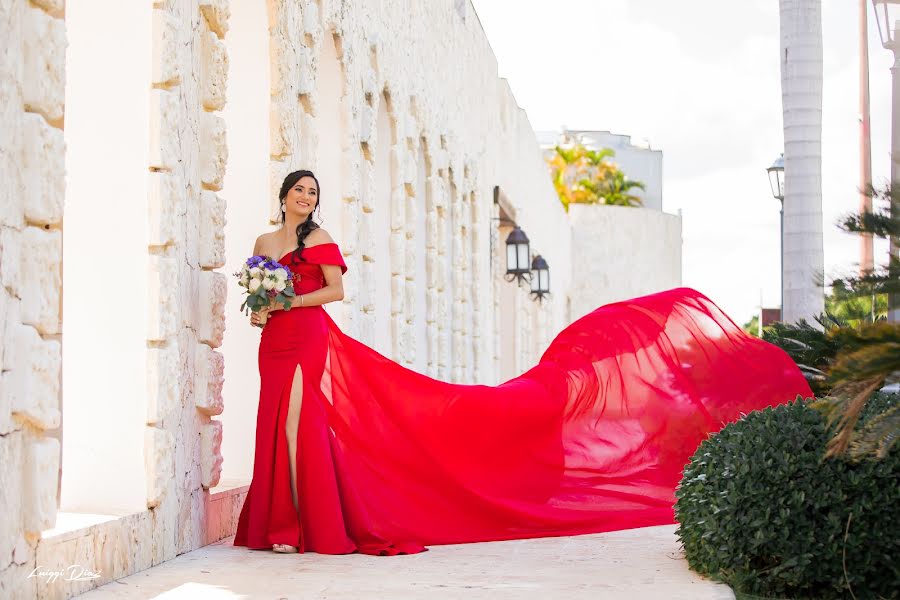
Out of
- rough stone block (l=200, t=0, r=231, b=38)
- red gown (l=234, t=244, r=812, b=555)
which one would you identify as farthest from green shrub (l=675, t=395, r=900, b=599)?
rough stone block (l=200, t=0, r=231, b=38)

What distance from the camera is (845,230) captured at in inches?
164

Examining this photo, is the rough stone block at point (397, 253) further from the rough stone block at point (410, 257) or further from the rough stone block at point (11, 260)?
the rough stone block at point (11, 260)

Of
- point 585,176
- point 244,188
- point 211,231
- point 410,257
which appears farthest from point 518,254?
point 585,176

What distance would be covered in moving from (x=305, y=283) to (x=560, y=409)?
1.93 m

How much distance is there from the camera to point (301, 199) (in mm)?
6785

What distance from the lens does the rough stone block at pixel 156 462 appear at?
5.90m

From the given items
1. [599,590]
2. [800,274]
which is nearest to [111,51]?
[599,590]

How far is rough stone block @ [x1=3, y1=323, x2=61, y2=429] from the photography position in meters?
4.51

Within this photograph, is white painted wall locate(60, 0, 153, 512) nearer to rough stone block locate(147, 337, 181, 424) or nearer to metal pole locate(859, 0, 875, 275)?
Result: rough stone block locate(147, 337, 181, 424)

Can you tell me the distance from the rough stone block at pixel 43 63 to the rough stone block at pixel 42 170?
58mm

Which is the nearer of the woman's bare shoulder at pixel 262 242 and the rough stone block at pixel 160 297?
the rough stone block at pixel 160 297

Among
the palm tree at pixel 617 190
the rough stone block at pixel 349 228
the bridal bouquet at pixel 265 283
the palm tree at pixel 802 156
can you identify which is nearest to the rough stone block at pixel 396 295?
the rough stone block at pixel 349 228

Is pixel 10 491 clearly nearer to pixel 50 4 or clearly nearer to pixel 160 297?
pixel 160 297

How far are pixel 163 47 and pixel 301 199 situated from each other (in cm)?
113
